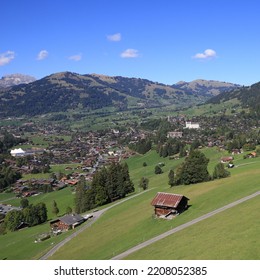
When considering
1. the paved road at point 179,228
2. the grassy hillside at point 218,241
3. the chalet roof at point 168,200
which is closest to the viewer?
the grassy hillside at point 218,241

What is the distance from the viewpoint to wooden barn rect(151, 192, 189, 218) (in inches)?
2048

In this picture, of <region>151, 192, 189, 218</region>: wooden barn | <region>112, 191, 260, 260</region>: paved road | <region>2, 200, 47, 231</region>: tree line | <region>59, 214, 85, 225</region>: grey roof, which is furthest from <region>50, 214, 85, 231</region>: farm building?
<region>112, 191, 260, 260</region>: paved road

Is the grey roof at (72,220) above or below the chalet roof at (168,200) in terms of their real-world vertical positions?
below

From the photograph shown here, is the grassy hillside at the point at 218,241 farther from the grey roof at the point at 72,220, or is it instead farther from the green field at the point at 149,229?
the grey roof at the point at 72,220

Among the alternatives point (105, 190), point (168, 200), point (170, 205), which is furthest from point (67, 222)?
point (170, 205)

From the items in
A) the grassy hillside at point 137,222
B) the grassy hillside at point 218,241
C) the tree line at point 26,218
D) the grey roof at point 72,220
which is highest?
the grassy hillside at point 218,241

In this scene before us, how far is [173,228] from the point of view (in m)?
45.1

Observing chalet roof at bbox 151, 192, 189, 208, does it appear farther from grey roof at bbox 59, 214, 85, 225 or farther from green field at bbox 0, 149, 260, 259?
grey roof at bbox 59, 214, 85, 225

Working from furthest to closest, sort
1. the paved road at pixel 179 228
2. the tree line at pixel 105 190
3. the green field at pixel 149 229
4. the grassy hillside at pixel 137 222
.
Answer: the tree line at pixel 105 190
the grassy hillside at pixel 137 222
the paved road at pixel 179 228
the green field at pixel 149 229

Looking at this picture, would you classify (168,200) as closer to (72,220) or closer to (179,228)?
(179,228)

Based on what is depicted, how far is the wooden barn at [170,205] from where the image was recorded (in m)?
52.0

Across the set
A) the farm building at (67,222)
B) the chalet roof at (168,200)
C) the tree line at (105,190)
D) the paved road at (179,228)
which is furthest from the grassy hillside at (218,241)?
the tree line at (105,190)

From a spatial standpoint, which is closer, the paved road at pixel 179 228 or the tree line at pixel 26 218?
the paved road at pixel 179 228
